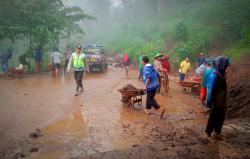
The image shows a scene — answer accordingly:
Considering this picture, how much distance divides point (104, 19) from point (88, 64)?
41739 mm

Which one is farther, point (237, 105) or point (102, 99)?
point (102, 99)

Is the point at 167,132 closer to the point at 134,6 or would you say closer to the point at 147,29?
the point at 147,29

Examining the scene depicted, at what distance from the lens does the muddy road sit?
6633 millimetres

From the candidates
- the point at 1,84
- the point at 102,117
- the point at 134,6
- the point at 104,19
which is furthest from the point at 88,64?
the point at 104,19

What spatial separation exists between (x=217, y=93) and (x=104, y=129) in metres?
3.12

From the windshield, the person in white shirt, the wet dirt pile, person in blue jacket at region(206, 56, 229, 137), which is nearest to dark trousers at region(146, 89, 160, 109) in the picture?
the wet dirt pile

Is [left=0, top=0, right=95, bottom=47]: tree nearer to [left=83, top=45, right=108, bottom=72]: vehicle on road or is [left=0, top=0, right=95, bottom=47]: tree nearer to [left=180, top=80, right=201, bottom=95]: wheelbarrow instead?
[left=83, top=45, right=108, bottom=72]: vehicle on road

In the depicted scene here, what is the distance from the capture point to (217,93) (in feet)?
24.2

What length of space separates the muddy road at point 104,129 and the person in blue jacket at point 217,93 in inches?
14.6

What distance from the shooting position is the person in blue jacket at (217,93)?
7238 mm

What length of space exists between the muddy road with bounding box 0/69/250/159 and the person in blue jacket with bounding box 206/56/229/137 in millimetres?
371

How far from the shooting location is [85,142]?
7.40 m

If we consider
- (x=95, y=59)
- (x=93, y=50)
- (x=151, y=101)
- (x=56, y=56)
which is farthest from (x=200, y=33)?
(x=151, y=101)

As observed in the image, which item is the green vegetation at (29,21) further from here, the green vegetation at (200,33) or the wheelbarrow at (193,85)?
the wheelbarrow at (193,85)
